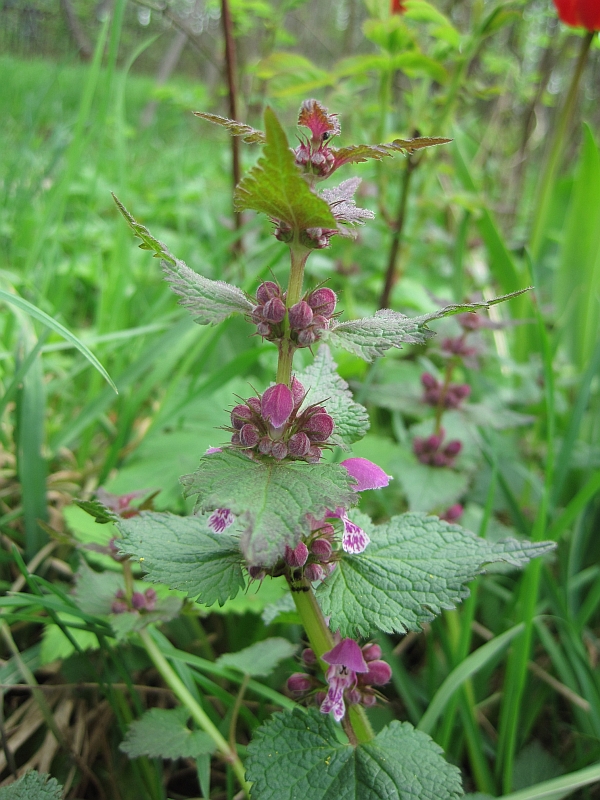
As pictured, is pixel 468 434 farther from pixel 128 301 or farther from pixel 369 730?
pixel 128 301

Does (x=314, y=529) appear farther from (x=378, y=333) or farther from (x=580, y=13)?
(x=580, y=13)

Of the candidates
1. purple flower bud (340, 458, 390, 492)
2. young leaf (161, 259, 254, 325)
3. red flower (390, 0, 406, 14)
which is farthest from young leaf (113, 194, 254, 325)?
red flower (390, 0, 406, 14)

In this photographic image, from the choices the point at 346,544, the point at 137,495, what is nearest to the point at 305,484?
the point at 346,544

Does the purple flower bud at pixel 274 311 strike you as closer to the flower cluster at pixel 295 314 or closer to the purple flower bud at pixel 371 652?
the flower cluster at pixel 295 314

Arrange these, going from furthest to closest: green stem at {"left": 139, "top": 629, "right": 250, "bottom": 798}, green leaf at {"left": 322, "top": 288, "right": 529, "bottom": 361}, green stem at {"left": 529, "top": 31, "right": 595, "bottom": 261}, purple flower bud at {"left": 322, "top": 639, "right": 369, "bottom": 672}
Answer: green stem at {"left": 529, "top": 31, "right": 595, "bottom": 261} → green stem at {"left": 139, "top": 629, "right": 250, "bottom": 798} → purple flower bud at {"left": 322, "top": 639, "right": 369, "bottom": 672} → green leaf at {"left": 322, "top": 288, "right": 529, "bottom": 361}

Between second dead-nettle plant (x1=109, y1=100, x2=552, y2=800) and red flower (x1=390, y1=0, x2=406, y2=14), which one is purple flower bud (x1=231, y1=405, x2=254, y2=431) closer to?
second dead-nettle plant (x1=109, y1=100, x2=552, y2=800)

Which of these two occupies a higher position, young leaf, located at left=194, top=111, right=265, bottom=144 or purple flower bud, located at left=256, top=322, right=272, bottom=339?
young leaf, located at left=194, top=111, right=265, bottom=144

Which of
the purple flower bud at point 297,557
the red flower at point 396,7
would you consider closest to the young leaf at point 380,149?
the purple flower bud at point 297,557

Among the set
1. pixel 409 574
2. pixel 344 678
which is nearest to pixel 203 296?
pixel 409 574
